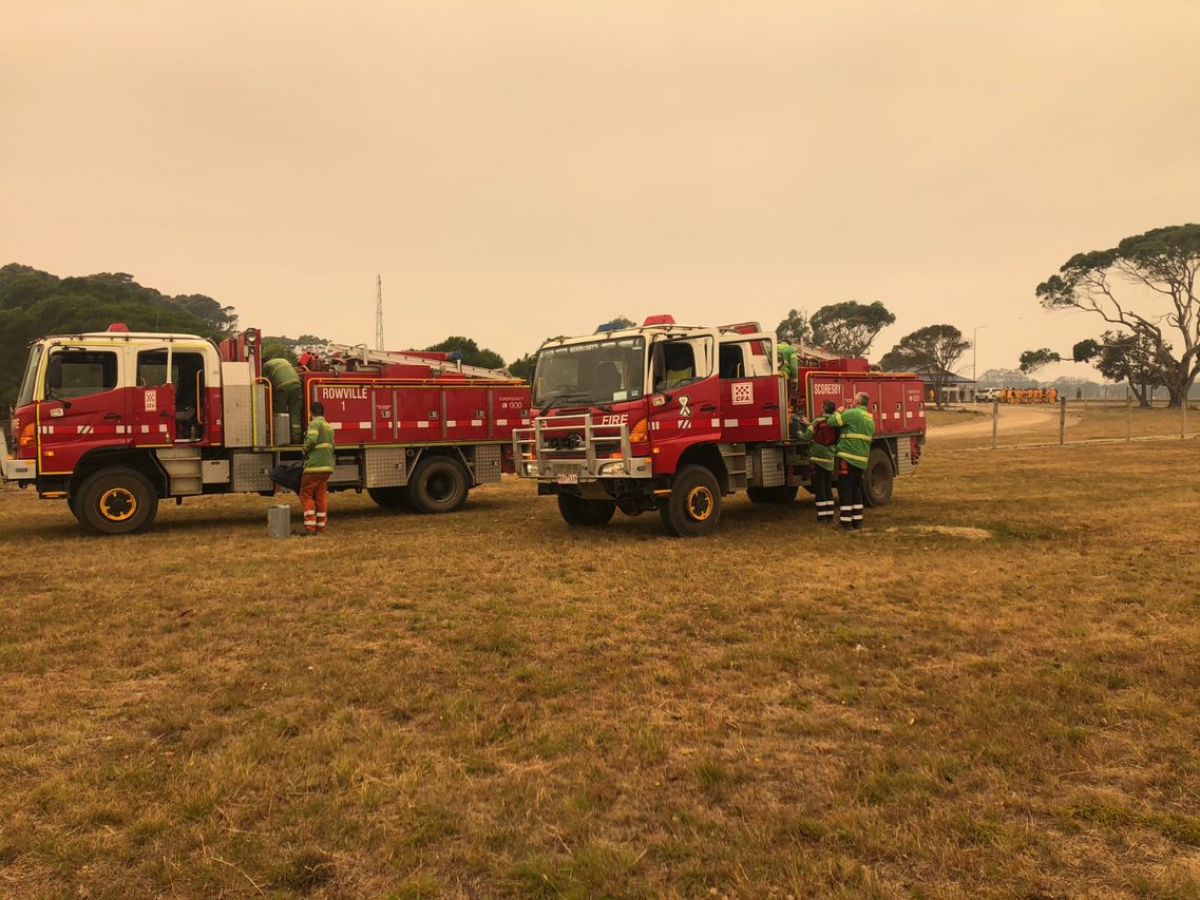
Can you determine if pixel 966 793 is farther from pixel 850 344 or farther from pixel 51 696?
pixel 850 344

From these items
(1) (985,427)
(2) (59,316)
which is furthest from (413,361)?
(2) (59,316)

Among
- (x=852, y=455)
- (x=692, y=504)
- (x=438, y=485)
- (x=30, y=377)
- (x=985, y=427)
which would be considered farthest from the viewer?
(x=985, y=427)

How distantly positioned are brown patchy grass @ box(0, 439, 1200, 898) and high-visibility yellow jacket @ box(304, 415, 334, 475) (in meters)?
2.93

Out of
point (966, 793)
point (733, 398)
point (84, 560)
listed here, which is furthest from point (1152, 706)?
point (84, 560)

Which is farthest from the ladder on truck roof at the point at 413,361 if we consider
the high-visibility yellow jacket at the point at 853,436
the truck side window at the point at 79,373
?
the high-visibility yellow jacket at the point at 853,436

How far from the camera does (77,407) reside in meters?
11.5

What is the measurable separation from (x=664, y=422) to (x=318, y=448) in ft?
16.1

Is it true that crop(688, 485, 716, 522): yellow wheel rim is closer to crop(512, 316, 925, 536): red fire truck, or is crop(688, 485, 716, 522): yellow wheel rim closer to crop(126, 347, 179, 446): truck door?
crop(512, 316, 925, 536): red fire truck

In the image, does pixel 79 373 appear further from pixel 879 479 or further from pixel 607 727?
pixel 879 479

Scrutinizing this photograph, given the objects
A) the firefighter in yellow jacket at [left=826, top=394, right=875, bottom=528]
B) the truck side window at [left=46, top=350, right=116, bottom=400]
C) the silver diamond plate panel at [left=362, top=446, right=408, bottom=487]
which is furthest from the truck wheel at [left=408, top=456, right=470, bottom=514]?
the firefighter in yellow jacket at [left=826, top=394, right=875, bottom=528]

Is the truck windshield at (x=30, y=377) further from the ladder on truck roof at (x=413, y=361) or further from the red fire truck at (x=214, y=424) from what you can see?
the ladder on truck roof at (x=413, y=361)

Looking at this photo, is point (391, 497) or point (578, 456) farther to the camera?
point (391, 497)

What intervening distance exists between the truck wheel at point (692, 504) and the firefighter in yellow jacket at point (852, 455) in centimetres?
174

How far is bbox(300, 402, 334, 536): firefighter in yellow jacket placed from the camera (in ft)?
38.7
